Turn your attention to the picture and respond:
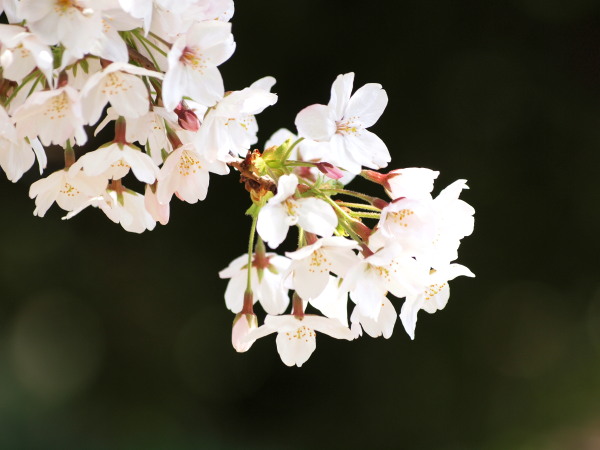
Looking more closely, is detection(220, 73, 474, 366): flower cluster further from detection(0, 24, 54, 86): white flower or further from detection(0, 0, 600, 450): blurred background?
detection(0, 0, 600, 450): blurred background

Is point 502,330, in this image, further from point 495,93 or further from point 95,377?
point 95,377

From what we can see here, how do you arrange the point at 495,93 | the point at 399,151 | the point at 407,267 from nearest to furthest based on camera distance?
the point at 407,267 → the point at 399,151 → the point at 495,93

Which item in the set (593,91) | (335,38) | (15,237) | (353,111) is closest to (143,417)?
(15,237)

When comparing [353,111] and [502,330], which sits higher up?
[353,111]

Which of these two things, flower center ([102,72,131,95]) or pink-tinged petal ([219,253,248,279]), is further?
pink-tinged petal ([219,253,248,279])

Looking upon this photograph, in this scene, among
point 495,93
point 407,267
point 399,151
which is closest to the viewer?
point 407,267

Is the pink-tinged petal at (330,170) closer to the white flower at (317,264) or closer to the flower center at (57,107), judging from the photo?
the white flower at (317,264)

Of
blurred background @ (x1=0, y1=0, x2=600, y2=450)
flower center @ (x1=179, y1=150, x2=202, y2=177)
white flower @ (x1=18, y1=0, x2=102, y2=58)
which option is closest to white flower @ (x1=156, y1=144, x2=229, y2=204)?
flower center @ (x1=179, y1=150, x2=202, y2=177)
